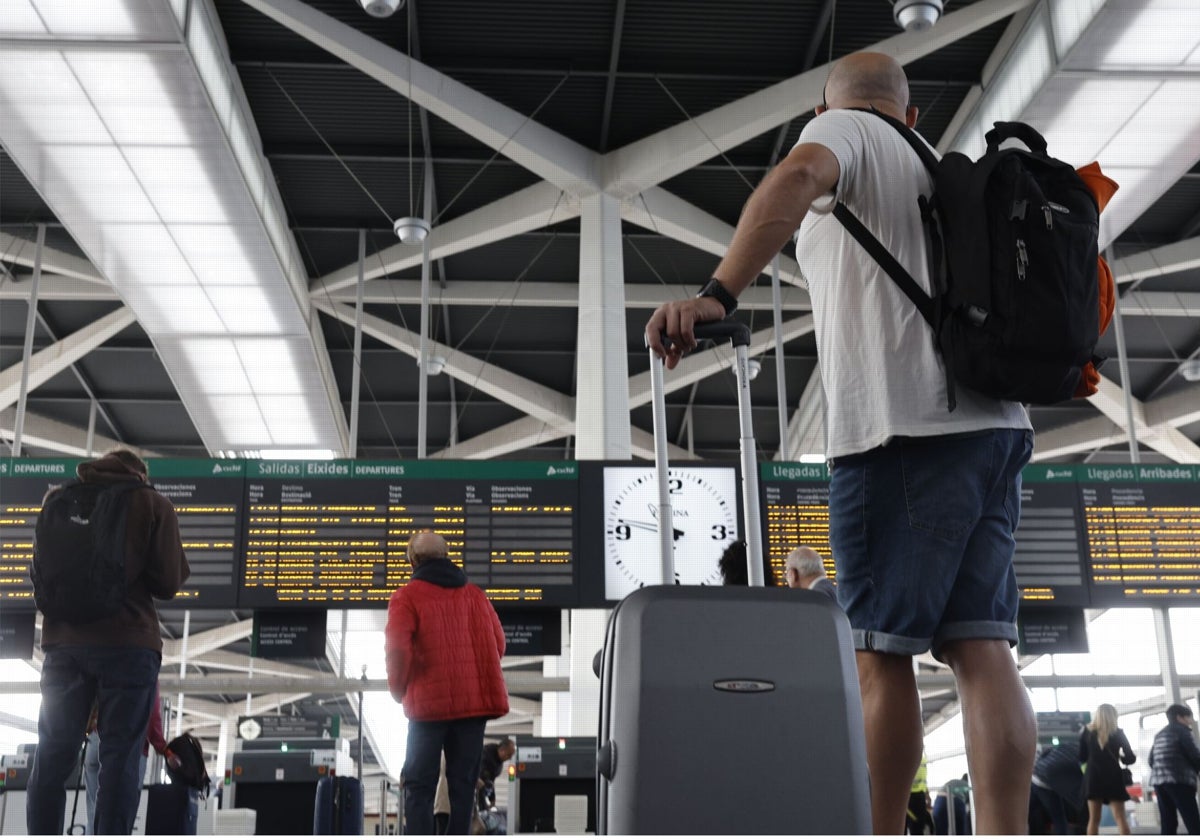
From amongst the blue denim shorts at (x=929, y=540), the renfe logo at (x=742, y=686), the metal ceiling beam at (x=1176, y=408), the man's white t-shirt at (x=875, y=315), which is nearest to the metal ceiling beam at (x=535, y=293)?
the metal ceiling beam at (x=1176, y=408)

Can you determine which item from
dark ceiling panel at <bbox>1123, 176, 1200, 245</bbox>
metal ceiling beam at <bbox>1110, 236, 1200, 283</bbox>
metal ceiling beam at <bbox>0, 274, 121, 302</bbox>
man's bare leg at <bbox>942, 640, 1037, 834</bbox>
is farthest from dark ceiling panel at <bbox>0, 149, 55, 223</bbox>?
man's bare leg at <bbox>942, 640, 1037, 834</bbox>

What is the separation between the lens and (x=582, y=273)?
1217cm

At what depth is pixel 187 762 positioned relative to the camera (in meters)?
7.66

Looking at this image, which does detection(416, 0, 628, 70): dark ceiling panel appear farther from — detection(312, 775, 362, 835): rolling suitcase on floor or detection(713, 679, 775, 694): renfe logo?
detection(713, 679, 775, 694): renfe logo

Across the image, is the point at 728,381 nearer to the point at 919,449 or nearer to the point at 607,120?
the point at 607,120

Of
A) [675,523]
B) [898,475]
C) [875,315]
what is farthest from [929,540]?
[675,523]

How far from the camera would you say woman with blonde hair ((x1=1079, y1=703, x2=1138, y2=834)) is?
11.5 meters

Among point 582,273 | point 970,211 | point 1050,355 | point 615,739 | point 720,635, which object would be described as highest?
point 582,273

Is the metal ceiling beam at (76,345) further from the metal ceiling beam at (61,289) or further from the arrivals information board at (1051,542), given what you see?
the arrivals information board at (1051,542)

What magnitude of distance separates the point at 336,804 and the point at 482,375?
8335mm

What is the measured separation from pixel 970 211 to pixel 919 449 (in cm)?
49

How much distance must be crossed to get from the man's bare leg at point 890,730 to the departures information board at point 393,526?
7761 mm

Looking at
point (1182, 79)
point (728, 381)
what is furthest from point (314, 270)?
point (1182, 79)

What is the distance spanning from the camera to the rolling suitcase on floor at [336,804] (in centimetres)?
1014
